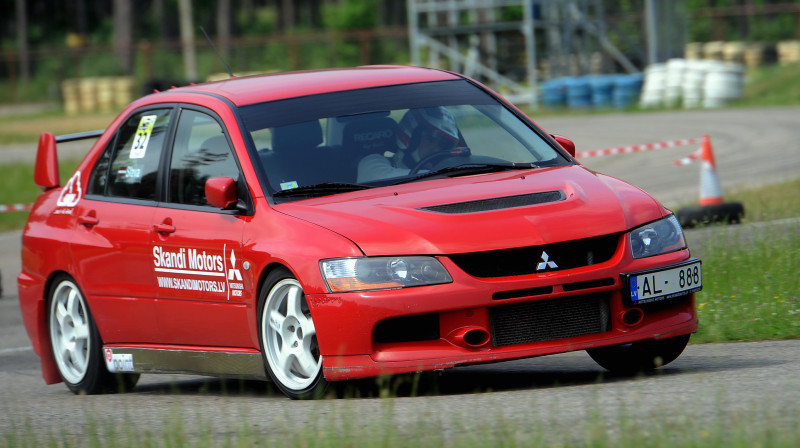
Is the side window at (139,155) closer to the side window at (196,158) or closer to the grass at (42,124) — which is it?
the side window at (196,158)

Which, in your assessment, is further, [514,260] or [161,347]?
[161,347]

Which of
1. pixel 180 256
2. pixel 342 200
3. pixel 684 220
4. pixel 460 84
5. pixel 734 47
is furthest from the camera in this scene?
pixel 734 47

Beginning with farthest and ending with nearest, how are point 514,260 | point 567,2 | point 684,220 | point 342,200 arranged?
point 567,2
point 684,220
point 342,200
point 514,260

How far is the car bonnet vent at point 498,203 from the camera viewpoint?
5922 mm

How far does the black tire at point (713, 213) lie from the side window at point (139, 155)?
6.29 metres

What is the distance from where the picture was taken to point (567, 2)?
121 feet

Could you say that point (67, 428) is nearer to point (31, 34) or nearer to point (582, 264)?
point (582, 264)

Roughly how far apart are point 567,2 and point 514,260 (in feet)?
105

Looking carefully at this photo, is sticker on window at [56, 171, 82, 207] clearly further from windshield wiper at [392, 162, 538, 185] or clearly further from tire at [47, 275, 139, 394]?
windshield wiper at [392, 162, 538, 185]

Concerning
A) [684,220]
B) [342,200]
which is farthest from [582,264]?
[684,220]

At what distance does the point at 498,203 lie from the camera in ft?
19.6

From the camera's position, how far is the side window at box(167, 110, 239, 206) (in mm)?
6879

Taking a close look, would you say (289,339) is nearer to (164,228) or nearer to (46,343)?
(164,228)

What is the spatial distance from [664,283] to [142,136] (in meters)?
3.17
